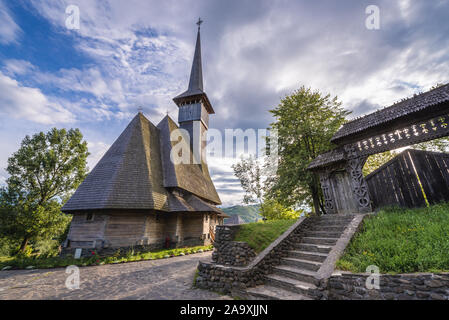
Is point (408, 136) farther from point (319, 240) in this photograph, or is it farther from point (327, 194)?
point (319, 240)

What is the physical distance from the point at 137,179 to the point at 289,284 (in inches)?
481

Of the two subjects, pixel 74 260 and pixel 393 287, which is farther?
pixel 74 260

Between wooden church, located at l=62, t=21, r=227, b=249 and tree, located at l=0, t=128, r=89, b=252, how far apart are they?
10.1 m

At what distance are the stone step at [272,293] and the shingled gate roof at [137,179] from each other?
9471mm

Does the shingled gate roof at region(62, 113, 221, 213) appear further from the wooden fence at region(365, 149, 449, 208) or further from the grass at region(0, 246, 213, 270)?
the wooden fence at region(365, 149, 449, 208)

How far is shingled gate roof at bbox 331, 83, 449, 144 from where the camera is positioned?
728 centimetres

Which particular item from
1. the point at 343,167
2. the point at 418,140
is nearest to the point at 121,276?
the point at 343,167

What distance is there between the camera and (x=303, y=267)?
5531mm

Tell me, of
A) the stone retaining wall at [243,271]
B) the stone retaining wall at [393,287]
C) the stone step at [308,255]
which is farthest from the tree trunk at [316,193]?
the stone retaining wall at [393,287]

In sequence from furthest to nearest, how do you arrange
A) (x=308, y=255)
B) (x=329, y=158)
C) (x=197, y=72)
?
(x=197, y=72)
(x=329, y=158)
(x=308, y=255)

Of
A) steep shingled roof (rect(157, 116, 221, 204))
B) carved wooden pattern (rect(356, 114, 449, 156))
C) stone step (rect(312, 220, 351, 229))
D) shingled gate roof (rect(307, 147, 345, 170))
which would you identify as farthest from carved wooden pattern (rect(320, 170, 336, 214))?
steep shingled roof (rect(157, 116, 221, 204))

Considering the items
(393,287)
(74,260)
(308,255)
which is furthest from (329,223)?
(74,260)

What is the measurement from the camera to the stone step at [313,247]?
5.89m

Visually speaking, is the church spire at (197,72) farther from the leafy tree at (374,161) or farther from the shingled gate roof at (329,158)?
the leafy tree at (374,161)
